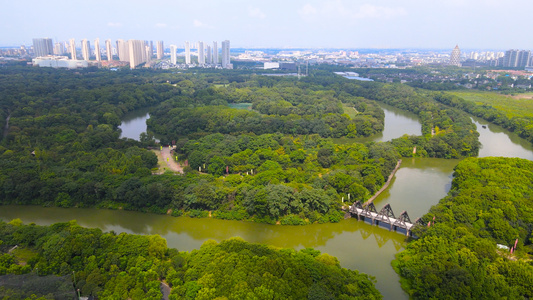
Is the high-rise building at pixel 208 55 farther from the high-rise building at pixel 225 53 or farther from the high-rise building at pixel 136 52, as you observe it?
the high-rise building at pixel 136 52

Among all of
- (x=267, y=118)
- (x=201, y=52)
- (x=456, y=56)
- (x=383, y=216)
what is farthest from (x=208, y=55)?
(x=383, y=216)

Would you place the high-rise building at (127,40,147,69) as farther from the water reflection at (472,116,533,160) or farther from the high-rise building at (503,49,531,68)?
the high-rise building at (503,49,531,68)

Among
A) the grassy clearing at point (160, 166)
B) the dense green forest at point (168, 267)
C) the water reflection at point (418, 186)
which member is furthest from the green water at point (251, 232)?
the grassy clearing at point (160, 166)

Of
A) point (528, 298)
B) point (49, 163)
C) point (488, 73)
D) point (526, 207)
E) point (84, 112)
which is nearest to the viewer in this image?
point (528, 298)

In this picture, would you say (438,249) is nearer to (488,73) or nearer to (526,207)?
(526,207)

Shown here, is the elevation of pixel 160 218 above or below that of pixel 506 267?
below

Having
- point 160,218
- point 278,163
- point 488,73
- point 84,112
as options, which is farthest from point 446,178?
point 488,73

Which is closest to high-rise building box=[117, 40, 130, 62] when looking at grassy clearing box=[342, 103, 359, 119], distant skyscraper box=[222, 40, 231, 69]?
distant skyscraper box=[222, 40, 231, 69]
